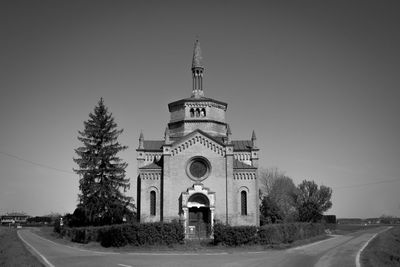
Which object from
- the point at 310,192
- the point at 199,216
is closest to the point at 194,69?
the point at 199,216

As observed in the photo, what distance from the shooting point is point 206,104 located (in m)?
46.4

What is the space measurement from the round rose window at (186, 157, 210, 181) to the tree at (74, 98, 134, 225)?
7319mm

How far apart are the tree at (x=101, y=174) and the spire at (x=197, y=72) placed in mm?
10681

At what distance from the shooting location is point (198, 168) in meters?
40.9

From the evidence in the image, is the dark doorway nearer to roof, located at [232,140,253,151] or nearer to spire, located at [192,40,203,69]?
roof, located at [232,140,253,151]

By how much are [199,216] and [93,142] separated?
46.8 ft

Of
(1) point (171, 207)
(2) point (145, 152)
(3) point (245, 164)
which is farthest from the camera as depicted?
(2) point (145, 152)

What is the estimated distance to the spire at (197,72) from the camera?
4769 cm

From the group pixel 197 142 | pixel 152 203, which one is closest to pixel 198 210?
pixel 152 203

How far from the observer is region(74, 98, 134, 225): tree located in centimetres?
4059

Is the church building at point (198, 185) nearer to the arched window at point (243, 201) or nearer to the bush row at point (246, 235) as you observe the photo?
the arched window at point (243, 201)

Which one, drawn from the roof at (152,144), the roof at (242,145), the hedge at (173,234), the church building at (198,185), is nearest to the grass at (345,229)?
the roof at (242,145)

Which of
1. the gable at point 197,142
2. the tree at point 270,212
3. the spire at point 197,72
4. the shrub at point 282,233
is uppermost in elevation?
the spire at point 197,72

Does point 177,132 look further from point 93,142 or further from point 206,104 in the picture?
point 93,142
